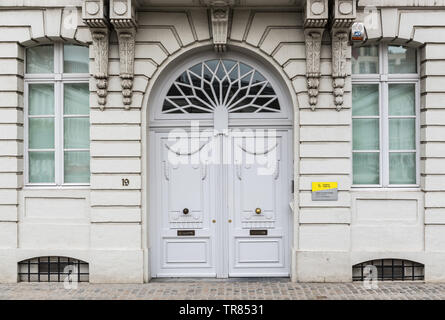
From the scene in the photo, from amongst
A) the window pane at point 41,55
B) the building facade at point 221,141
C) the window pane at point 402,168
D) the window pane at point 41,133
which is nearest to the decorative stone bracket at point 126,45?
the building facade at point 221,141

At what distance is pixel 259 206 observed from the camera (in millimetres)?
8484

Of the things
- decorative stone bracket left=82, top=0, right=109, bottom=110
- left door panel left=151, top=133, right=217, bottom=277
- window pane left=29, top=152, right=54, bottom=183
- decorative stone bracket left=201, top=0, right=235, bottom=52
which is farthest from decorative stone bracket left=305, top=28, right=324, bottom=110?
window pane left=29, top=152, right=54, bottom=183

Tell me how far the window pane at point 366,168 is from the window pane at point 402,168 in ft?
0.83

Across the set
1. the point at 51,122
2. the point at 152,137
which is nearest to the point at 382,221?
the point at 152,137

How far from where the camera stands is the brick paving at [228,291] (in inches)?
292

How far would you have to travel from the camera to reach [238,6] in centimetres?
807

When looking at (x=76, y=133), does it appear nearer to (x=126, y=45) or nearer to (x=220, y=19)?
(x=126, y=45)

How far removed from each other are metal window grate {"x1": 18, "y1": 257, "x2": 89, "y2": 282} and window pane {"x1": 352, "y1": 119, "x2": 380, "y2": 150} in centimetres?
537

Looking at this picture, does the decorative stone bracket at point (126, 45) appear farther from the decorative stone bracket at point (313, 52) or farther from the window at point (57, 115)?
the decorative stone bracket at point (313, 52)

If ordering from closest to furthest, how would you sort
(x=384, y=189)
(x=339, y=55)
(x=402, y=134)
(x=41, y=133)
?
(x=339, y=55) → (x=384, y=189) → (x=402, y=134) → (x=41, y=133)

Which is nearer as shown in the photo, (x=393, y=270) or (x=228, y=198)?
(x=393, y=270)

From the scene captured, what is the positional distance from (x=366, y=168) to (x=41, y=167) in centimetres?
593

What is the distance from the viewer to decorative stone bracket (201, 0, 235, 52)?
25.8ft

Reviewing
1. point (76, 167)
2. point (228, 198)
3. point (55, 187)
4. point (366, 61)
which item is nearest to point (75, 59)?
point (76, 167)
